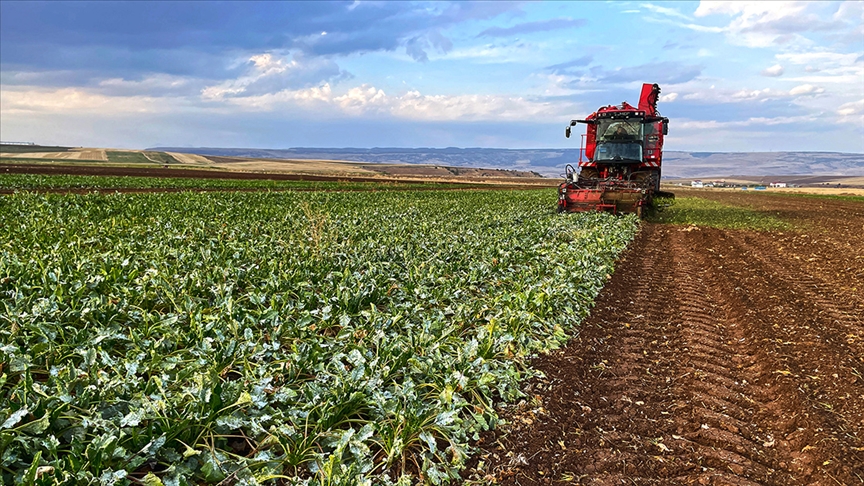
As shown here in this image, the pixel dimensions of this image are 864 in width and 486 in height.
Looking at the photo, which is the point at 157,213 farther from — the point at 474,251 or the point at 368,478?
the point at 368,478

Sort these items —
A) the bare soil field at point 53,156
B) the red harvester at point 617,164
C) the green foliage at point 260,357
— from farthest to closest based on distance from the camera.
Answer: the bare soil field at point 53,156 → the red harvester at point 617,164 → the green foliage at point 260,357

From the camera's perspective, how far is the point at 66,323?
4801mm

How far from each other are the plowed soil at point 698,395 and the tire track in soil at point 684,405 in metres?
0.01

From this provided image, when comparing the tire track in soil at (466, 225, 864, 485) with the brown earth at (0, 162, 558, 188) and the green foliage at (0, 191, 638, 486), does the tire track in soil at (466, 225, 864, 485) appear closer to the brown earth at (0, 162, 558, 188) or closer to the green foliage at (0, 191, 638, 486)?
the green foliage at (0, 191, 638, 486)

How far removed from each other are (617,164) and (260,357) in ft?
59.7

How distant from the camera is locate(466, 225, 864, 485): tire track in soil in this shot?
11.8 feet

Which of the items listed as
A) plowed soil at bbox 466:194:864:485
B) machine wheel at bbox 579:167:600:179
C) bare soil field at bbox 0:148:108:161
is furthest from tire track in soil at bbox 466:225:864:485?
bare soil field at bbox 0:148:108:161

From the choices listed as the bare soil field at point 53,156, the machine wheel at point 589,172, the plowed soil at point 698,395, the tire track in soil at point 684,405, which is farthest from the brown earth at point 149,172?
the bare soil field at point 53,156

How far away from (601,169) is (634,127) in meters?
1.92

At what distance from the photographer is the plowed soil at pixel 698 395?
143 inches

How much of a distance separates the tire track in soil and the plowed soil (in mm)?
13

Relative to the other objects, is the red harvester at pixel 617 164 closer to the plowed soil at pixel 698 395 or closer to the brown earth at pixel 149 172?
the plowed soil at pixel 698 395

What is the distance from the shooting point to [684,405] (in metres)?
4.55

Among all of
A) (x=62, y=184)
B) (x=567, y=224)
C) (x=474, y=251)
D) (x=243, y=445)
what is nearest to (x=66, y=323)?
(x=243, y=445)
